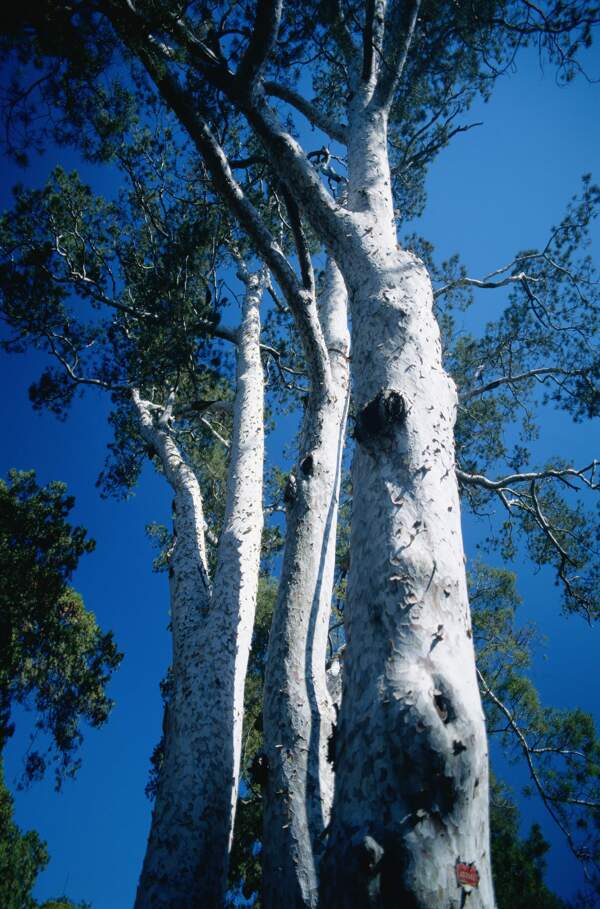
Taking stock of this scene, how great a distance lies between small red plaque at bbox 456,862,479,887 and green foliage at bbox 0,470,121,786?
859 cm

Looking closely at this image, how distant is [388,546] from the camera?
1.52 meters

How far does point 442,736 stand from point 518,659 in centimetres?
906

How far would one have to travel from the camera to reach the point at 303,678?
90.4 inches

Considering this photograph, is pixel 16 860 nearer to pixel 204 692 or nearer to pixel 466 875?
pixel 204 692

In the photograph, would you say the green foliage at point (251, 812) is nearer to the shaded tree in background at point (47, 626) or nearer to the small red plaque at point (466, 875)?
the shaded tree in background at point (47, 626)

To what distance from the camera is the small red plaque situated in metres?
1.05

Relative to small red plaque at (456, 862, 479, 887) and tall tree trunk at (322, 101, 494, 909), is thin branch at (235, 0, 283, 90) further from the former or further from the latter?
small red plaque at (456, 862, 479, 887)

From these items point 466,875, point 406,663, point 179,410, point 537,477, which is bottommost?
point 466,875

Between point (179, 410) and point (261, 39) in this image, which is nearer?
point (261, 39)

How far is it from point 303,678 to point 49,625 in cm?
779

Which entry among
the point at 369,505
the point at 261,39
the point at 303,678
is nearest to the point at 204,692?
the point at 303,678

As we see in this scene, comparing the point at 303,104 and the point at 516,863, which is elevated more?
the point at 303,104

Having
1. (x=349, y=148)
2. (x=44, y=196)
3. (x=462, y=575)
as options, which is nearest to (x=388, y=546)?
(x=462, y=575)

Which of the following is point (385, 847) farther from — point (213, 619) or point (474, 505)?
point (474, 505)
